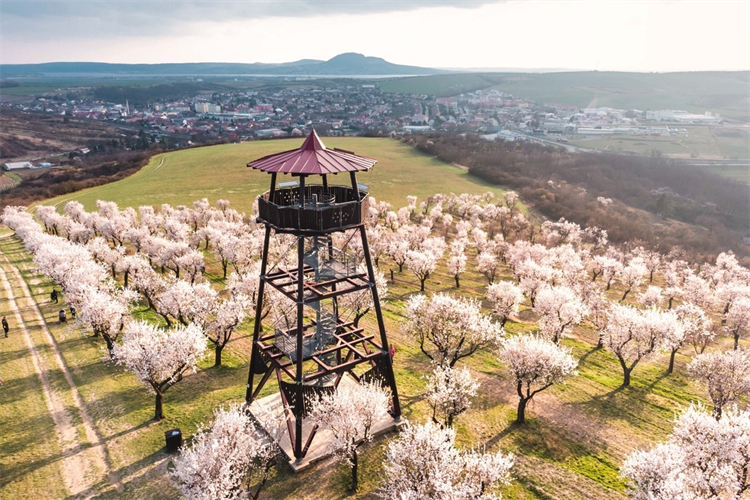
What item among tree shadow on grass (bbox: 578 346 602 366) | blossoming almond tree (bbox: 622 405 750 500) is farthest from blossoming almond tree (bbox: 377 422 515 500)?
tree shadow on grass (bbox: 578 346 602 366)

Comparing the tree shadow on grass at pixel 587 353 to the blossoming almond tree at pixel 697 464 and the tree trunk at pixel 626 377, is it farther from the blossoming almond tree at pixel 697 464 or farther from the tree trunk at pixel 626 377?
the blossoming almond tree at pixel 697 464

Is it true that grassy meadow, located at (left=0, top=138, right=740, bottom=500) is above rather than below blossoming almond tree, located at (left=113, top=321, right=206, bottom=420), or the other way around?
below

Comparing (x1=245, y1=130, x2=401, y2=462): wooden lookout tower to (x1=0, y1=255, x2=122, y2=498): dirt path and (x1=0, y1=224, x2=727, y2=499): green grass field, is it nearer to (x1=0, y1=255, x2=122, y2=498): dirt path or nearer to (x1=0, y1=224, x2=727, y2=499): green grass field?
(x1=0, y1=224, x2=727, y2=499): green grass field

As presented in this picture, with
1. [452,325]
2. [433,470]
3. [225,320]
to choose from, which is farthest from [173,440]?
[452,325]

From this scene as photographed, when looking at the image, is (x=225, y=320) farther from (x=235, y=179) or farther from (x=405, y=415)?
(x=235, y=179)

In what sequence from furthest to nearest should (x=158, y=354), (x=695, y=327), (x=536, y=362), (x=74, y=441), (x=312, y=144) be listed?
(x=695, y=327), (x=536, y=362), (x=158, y=354), (x=74, y=441), (x=312, y=144)

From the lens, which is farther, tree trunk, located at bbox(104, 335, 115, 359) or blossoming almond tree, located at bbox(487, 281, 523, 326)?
blossoming almond tree, located at bbox(487, 281, 523, 326)
